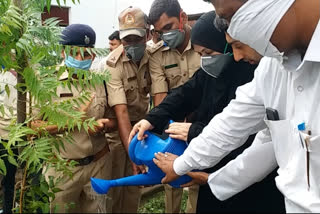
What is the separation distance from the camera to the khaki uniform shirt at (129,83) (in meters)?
3.09

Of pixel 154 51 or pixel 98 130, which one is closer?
pixel 98 130

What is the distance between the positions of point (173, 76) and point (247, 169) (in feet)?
5.79

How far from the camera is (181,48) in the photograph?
132 inches

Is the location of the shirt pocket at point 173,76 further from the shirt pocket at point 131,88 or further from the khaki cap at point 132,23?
the khaki cap at point 132,23

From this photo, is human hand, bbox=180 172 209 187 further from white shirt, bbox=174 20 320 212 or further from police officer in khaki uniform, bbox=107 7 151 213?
police officer in khaki uniform, bbox=107 7 151 213

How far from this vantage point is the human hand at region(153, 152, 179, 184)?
→ 6.09 feet

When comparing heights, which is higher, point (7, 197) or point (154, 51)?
point (154, 51)

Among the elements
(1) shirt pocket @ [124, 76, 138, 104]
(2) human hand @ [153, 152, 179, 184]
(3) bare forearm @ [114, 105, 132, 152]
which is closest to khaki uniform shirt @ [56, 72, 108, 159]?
(3) bare forearm @ [114, 105, 132, 152]

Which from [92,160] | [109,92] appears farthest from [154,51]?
[92,160]

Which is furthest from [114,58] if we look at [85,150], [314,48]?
[314,48]

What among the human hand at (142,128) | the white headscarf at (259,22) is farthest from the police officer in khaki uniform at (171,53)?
the white headscarf at (259,22)

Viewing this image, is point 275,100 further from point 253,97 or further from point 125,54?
point 125,54

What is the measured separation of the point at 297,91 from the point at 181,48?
2.18m

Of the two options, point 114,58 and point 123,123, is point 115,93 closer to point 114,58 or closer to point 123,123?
point 123,123
